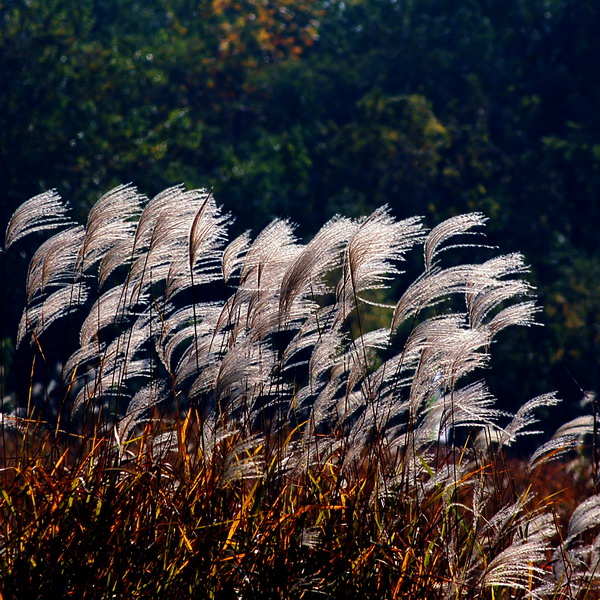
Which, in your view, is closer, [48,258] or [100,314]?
[48,258]

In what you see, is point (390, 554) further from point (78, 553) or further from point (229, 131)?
point (229, 131)

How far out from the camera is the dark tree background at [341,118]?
13.0 metres

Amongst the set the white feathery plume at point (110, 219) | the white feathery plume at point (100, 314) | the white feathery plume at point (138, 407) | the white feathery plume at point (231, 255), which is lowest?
the white feathery plume at point (138, 407)

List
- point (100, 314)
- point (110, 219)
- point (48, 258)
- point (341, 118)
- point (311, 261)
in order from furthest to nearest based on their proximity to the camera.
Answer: point (341, 118)
point (100, 314)
point (48, 258)
point (110, 219)
point (311, 261)

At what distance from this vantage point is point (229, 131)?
15.5m

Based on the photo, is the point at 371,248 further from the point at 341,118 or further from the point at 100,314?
the point at 341,118

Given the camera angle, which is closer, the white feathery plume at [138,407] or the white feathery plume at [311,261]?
the white feathery plume at [311,261]

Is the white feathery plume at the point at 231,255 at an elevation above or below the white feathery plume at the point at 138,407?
above

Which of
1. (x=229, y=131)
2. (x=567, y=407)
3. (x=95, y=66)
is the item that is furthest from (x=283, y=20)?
(x=567, y=407)

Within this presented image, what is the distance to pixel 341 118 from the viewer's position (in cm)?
1641

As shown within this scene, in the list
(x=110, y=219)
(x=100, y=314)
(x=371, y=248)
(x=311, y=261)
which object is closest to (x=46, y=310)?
(x=100, y=314)

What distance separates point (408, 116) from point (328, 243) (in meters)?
12.2

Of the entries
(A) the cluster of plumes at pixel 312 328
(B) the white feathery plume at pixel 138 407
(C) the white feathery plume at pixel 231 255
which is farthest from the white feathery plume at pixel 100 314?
(C) the white feathery plume at pixel 231 255

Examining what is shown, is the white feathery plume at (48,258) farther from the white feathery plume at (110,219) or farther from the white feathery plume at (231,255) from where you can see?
the white feathery plume at (231,255)
